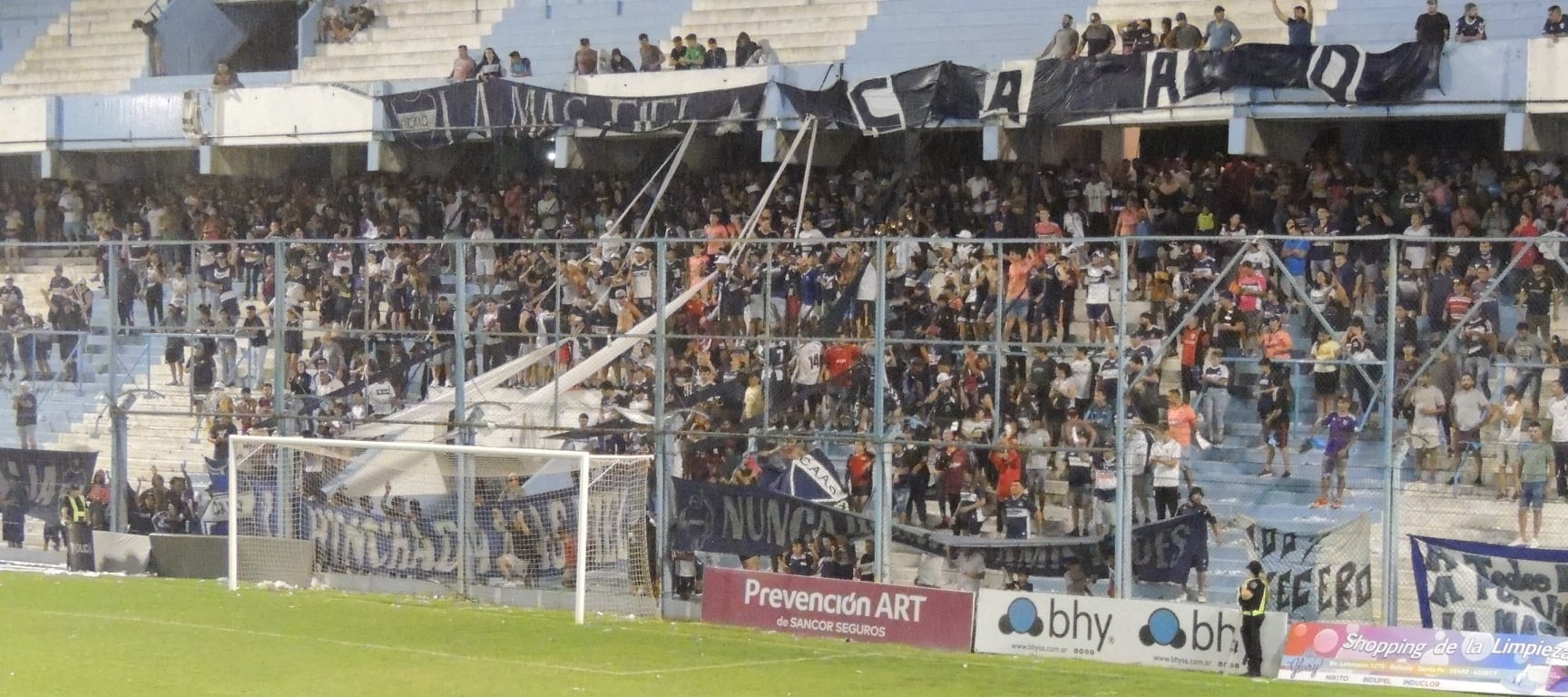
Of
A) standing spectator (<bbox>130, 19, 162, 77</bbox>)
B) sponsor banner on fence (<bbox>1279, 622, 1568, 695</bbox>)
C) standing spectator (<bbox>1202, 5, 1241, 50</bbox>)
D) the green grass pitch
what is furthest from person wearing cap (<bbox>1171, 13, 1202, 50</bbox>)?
standing spectator (<bbox>130, 19, 162, 77</bbox>)

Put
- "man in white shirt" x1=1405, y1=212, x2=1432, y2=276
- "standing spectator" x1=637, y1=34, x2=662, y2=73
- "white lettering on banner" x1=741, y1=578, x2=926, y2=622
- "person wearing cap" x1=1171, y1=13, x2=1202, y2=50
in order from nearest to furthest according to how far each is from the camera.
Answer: "white lettering on banner" x1=741, y1=578, x2=926, y2=622 → "man in white shirt" x1=1405, y1=212, x2=1432, y2=276 → "person wearing cap" x1=1171, y1=13, x2=1202, y2=50 → "standing spectator" x1=637, y1=34, x2=662, y2=73

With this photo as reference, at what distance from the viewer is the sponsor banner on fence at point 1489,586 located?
663 inches

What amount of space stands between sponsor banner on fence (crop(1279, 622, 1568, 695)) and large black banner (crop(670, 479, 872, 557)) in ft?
15.2

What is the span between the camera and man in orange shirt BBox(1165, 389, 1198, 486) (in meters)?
18.6

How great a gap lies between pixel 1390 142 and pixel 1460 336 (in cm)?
1127

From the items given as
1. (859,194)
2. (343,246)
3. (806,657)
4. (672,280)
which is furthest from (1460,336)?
(343,246)

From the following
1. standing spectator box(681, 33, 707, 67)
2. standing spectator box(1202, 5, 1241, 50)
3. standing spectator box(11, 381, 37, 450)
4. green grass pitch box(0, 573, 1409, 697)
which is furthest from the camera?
standing spectator box(681, 33, 707, 67)

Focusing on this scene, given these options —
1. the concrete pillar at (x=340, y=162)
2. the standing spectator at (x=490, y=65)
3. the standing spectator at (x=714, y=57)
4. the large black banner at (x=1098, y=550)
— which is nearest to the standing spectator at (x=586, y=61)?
the standing spectator at (x=490, y=65)

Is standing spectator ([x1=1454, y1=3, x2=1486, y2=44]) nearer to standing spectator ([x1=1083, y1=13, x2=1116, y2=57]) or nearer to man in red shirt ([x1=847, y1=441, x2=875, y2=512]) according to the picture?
standing spectator ([x1=1083, y1=13, x2=1116, y2=57])

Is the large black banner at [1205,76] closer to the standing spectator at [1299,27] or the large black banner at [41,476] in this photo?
the standing spectator at [1299,27]

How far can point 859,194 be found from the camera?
29.6 metres

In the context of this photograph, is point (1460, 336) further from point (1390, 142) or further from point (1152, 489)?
point (1390, 142)

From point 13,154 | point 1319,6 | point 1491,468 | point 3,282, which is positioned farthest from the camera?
point 13,154

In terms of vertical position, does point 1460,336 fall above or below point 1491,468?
above
